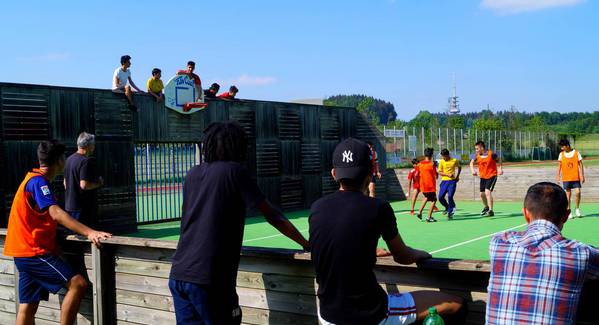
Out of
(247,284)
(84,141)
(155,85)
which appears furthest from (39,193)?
(155,85)

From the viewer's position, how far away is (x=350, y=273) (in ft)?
11.7

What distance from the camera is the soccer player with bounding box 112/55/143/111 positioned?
1650cm

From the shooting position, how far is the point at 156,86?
17.5 meters

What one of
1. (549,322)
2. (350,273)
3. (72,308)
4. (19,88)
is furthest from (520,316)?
(19,88)

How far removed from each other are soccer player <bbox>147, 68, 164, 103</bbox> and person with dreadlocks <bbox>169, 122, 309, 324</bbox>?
1381 cm

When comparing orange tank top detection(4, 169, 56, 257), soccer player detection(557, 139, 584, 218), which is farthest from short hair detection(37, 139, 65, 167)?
soccer player detection(557, 139, 584, 218)

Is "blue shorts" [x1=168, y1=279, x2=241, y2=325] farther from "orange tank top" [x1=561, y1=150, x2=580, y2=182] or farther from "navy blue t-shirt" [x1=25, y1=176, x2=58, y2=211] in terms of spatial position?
"orange tank top" [x1=561, y1=150, x2=580, y2=182]

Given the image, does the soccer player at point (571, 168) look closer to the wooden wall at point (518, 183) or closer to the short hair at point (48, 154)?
the wooden wall at point (518, 183)

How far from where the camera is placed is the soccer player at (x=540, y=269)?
3234 millimetres

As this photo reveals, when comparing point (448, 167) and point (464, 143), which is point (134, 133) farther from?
point (464, 143)

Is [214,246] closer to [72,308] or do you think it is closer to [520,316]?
[520,316]

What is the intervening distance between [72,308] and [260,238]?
31.6 feet

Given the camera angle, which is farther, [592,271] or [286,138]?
[286,138]

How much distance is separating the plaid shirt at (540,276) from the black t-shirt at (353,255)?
2.04 feet
